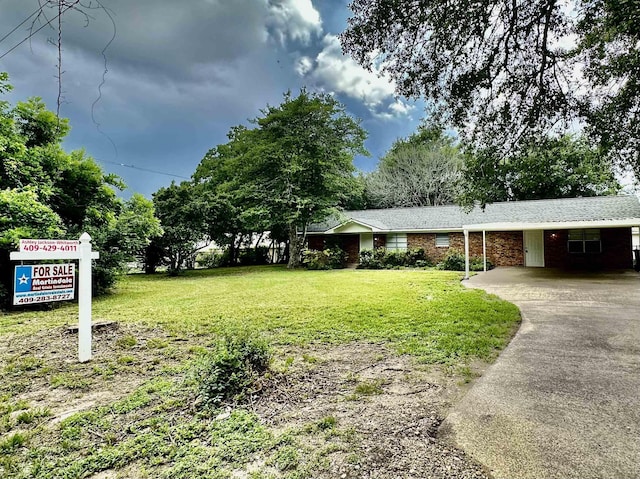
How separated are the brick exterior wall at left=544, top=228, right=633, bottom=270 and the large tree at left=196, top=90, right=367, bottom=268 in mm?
10918

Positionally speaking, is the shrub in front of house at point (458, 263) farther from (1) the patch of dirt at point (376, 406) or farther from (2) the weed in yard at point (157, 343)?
(2) the weed in yard at point (157, 343)

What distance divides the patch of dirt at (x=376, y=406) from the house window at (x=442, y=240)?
1578cm

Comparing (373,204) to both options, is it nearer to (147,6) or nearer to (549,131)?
(549,131)

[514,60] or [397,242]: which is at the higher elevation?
[514,60]

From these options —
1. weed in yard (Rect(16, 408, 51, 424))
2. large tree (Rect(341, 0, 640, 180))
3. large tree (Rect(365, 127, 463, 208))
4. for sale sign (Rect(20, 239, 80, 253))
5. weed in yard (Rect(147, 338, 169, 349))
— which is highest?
large tree (Rect(365, 127, 463, 208))

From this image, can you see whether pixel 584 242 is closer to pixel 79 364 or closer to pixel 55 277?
pixel 79 364

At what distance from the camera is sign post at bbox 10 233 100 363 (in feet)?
14.0

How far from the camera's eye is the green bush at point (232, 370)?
3275 millimetres

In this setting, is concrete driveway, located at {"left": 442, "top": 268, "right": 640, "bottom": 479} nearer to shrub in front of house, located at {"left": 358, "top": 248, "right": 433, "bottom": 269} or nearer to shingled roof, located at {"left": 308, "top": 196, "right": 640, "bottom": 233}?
shingled roof, located at {"left": 308, "top": 196, "right": 640, "bottom": 233}

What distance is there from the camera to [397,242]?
67.9ft

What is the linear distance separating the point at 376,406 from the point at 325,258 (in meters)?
16.6

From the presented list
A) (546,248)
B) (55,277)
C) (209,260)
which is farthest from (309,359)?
(209,260)

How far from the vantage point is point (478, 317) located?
6664 mm

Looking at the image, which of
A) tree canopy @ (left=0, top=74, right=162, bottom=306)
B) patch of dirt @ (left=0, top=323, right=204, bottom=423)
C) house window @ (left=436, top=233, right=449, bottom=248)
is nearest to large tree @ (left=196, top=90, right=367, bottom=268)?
house window @ (left=436, top=233, right=449, bottom=248)
